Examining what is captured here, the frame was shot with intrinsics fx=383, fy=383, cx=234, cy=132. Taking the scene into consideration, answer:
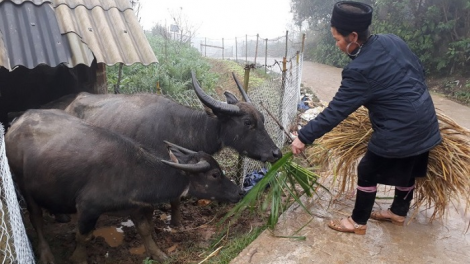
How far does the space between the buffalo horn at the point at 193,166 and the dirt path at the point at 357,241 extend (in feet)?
2.81

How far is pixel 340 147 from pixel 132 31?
9.89 feet

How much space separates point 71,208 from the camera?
3.80 metres

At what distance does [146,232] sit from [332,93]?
11843 millimetres

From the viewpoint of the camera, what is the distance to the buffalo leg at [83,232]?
356 cm

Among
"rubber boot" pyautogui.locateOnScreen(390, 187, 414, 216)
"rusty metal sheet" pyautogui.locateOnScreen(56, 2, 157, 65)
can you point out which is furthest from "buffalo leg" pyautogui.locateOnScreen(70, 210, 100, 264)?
"rubber boot" pyautogui.locateOnScreen(390, 187, 414, 216)

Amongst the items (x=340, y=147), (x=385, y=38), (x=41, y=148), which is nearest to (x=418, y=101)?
(x=385, y=38)

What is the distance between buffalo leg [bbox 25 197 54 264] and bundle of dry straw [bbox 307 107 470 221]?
3.05 metres

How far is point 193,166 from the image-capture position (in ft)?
11.7

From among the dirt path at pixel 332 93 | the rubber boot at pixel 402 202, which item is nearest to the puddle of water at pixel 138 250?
the rubber boot at pixel 402 202

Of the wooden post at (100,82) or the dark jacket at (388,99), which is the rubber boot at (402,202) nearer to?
the dark jacket at (388,99)

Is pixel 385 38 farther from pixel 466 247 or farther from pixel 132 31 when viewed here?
pixel 132 31

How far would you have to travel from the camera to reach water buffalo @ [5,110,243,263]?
3568mm

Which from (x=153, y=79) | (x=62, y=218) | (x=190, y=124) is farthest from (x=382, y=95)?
(x=153, y=79)

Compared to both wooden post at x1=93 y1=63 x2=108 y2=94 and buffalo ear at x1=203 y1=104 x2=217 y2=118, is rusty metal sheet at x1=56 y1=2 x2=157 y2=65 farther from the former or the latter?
buffalo ear at x1=203 y1=104 x2=217 y2=118
